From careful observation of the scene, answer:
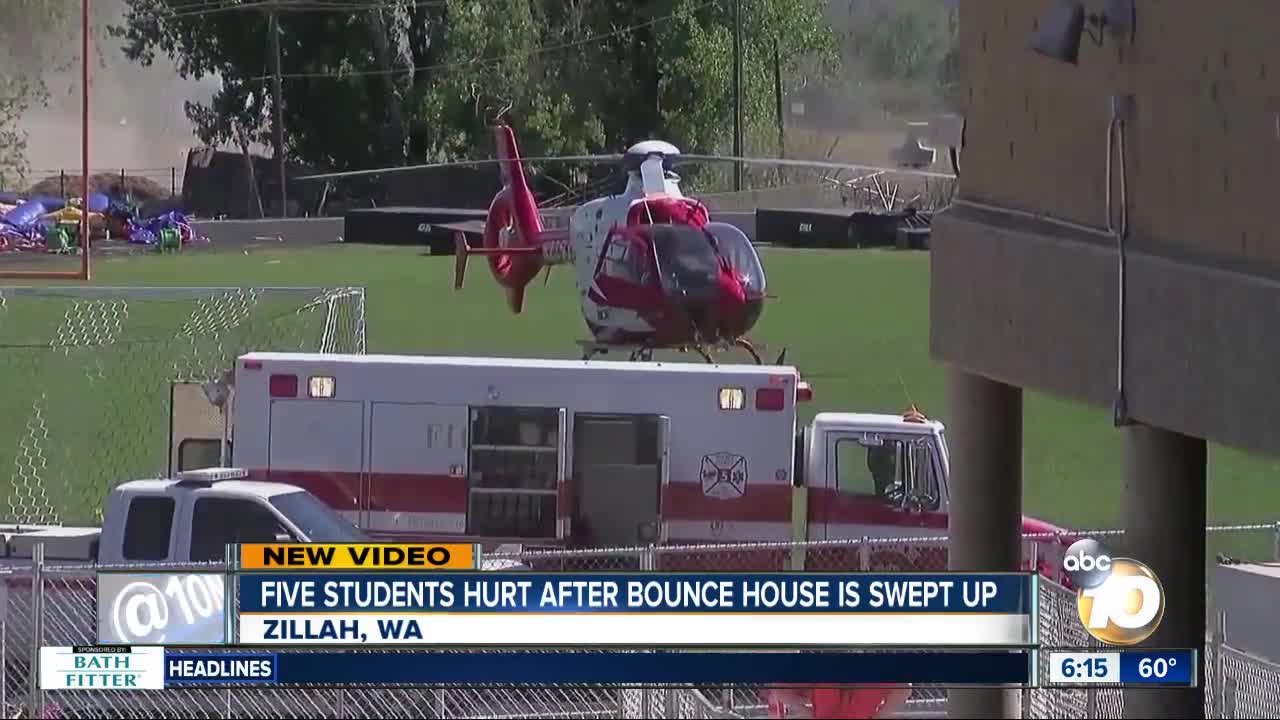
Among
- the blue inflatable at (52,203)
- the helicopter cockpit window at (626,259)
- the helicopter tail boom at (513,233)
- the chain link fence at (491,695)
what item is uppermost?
the blue inflatable at (52,203)

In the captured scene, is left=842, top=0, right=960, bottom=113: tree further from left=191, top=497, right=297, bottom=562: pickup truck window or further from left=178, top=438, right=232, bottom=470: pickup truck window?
left=178, top=438, right=232, bottom=470: pickup truck window

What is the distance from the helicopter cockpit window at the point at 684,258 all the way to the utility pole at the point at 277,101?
4954cm

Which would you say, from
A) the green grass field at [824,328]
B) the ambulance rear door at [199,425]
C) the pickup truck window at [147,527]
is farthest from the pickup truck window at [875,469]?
the pickup truck window at [147,527]

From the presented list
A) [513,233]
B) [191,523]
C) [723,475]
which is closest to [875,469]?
[723,475]

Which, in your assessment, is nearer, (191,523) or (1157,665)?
(1157,665)

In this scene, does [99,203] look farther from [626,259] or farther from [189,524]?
[189,524]

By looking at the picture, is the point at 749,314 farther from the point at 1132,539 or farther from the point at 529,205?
the point at 1132,539

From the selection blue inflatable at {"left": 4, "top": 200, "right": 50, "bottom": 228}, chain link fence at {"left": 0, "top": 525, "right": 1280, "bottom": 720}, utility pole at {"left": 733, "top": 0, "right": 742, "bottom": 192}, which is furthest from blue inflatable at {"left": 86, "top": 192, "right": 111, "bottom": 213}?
chain link fence at {"left": 0, "top": 525, "right": 1280, "bottom": 720}

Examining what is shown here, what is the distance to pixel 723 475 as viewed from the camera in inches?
625

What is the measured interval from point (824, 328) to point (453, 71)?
38.0 m

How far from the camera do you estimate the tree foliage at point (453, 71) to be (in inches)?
2857

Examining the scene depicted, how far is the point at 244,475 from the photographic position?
1476 centimetres

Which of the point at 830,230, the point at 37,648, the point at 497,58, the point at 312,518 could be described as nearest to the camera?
the point at 37,648

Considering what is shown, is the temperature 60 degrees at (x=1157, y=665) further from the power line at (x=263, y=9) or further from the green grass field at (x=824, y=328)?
the power line at (x=263, y=9)
